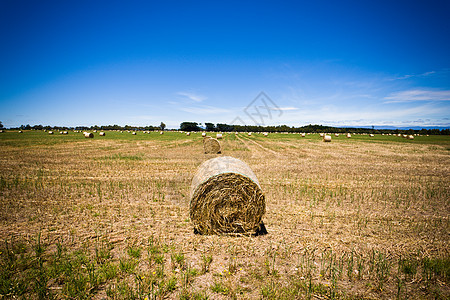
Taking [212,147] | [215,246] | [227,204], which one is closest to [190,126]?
[212,147]

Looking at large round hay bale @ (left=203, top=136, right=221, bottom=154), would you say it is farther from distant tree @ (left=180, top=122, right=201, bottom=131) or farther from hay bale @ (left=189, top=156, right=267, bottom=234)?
distant tree @ (left=180, top=122, right=201, bottom=131)

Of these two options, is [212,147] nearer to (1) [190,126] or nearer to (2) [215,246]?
(2) [215,246]

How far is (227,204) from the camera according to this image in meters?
5.98

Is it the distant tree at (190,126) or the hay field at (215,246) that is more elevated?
the distant tree at (190,126)

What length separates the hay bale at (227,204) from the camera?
5.90 metres

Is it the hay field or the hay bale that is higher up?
the hay bale

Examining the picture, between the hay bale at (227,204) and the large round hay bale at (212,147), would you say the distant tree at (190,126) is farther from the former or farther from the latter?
the hay bale at (227,204)

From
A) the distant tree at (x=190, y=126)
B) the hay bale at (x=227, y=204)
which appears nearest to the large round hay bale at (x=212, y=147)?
the hay bale at (x=227, y=204)

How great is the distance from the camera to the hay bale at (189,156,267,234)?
19.4ft

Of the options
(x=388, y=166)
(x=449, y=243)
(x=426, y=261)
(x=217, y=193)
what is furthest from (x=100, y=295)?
(x=388, y=166)

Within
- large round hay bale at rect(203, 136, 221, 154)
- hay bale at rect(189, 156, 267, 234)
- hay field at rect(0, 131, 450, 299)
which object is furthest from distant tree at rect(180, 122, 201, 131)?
hay bale at rect(189, 156, 267, 234)

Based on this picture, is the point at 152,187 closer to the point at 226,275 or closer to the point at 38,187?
the point at 38,187

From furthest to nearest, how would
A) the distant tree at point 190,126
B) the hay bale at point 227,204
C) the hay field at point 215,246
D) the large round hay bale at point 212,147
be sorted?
the distant tree at point 190,126 < the large round hay bale at point 212,147 < the hay bale at point 227,204 < the hay field at point 215,246

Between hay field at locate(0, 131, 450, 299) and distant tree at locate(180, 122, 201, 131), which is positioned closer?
hay field at locate(0, 131, 450, 299)
